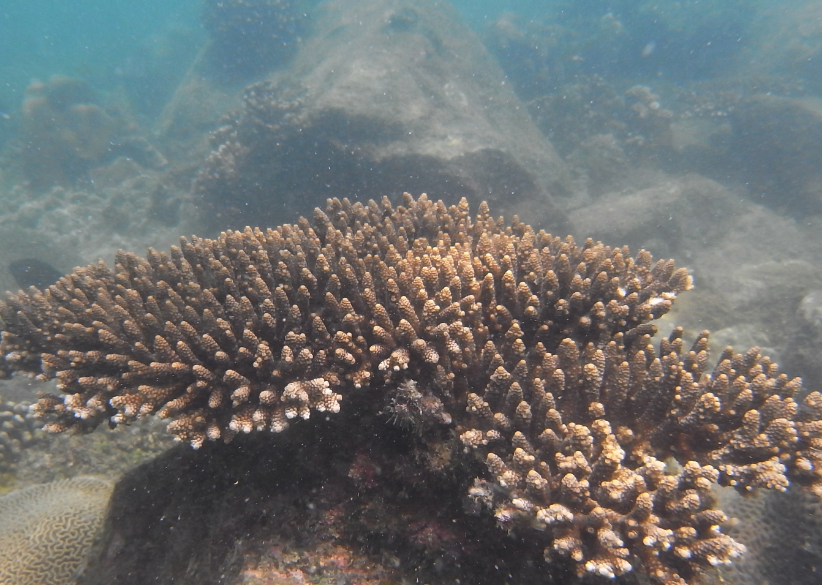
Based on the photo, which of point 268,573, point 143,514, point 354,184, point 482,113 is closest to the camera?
point 268,573

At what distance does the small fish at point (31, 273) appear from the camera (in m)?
11.6

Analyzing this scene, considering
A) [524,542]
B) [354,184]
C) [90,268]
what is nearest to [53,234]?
[354,184]

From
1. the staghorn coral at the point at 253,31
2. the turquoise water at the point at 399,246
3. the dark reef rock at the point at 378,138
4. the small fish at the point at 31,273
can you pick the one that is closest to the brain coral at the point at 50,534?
the turquoise water at the point at 399,246

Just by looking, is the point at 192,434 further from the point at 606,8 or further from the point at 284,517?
the point at 606,8

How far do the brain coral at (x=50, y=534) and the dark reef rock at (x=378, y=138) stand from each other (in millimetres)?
8609

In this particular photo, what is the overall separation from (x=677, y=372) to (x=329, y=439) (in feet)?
7.81

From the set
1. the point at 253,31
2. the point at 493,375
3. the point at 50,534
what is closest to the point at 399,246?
the point at 493,375

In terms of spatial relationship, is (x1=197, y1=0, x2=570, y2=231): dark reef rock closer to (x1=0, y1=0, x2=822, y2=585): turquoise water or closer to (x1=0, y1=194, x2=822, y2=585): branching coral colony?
(x1=0, y1=0, x2=822, y2=585): turquoise water

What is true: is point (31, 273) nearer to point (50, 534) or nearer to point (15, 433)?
point (15, 433)

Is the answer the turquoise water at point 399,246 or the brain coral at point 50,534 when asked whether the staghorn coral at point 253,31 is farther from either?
the brain coral at point 50,534

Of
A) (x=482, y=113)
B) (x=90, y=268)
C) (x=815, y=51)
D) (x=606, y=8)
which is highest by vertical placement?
(x=606, y=8)

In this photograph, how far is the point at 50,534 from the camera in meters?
4.02

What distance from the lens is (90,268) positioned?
4066mm

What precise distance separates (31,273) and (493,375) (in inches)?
570
